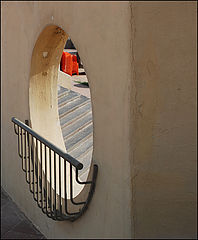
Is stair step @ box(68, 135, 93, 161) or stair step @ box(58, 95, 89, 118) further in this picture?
stair step @ box(58, 95, 89, 118)

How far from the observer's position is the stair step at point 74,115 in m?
6.41

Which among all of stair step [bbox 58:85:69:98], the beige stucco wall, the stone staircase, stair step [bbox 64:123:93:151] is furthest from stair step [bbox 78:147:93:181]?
stair step [bbox 58:85:69:98]

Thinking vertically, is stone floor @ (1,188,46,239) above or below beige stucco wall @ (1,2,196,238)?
below

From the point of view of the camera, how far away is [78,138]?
5.88 meters

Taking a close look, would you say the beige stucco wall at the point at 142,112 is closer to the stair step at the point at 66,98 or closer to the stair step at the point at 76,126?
the stair step at the point at 76,126

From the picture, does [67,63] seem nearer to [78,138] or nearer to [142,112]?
[78,138]

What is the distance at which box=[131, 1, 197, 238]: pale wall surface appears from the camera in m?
2.35

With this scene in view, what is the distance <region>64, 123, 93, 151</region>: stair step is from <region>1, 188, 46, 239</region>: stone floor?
105cm

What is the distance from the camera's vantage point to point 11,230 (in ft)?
15.6

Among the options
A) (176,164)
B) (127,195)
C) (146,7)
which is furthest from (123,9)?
(127,195)

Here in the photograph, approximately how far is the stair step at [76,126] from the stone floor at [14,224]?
49.0 inches

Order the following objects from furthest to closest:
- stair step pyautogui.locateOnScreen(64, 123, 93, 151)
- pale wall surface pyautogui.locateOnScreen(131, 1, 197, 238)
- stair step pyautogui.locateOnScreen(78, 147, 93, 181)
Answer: stair step pyautogui.locateOnScreen(64, 123, 93, 151) < stair step pyautogui.locateOnScreen(78, 147, 93, 181) < pale wall surface pyautogui.locateOnScreen(131, 1, 197, 238)

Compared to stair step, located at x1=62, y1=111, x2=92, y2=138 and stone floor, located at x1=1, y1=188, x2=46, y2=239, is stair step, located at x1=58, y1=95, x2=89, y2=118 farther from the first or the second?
stone floor, located at x1=1, y1=188, x2=46, y2=239

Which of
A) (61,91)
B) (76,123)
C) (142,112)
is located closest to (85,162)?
(76,123)
